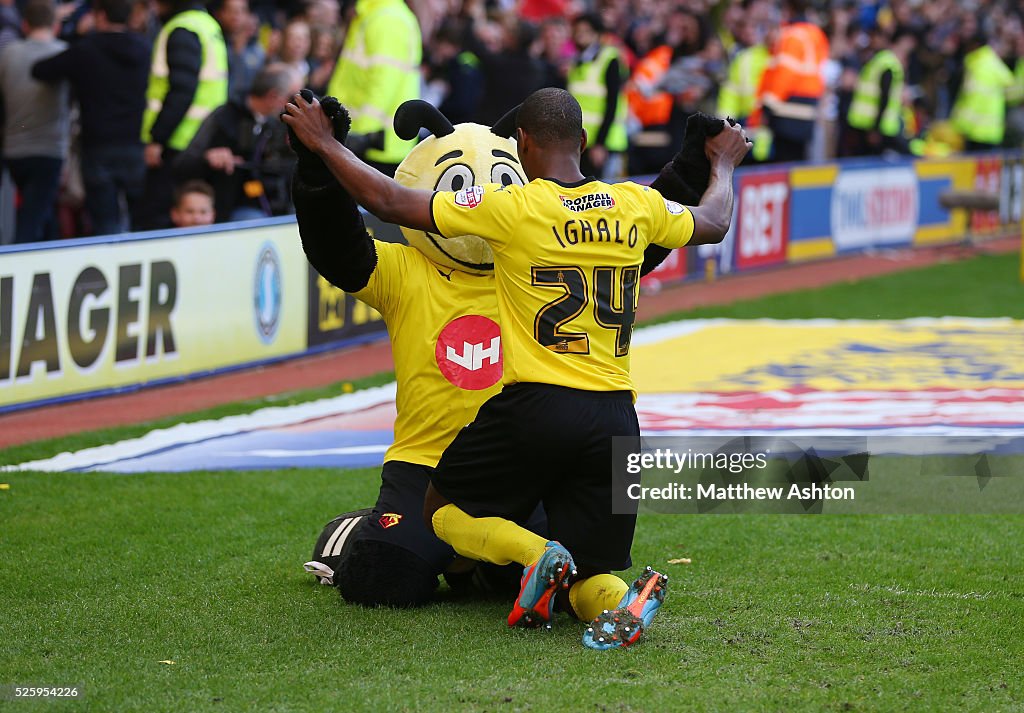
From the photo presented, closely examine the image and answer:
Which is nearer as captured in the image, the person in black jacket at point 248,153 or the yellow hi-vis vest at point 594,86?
the person in black jacket at point 248,153

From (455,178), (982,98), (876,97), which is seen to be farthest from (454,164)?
(982,98)

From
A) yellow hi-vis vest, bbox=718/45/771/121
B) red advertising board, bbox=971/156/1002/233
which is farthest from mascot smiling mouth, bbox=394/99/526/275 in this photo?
red advertising board, bbox=971/156/1002/233

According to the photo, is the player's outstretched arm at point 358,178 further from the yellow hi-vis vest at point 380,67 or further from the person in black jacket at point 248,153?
the yellow hi-vis vest at point 380,67

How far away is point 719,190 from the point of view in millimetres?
5156

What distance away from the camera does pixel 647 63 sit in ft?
57.7

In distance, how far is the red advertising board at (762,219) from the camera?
15.3 meters

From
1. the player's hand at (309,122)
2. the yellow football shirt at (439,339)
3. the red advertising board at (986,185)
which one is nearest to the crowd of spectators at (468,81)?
the red advertising board at (986,185)

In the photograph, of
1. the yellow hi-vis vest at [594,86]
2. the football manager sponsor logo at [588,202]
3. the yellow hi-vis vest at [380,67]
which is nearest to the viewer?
the football manager sponsor logo at [588,202]

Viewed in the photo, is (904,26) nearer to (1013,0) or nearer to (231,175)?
(1013,0)


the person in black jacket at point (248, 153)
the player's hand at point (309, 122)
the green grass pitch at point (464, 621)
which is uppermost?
the player's hand at point (309, 122)

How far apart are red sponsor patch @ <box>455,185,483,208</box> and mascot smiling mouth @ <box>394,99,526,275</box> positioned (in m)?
0.67

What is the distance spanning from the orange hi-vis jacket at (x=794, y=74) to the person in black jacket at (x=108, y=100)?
27.8 feet

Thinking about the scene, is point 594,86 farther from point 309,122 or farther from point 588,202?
point 309,122

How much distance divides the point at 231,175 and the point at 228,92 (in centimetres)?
120
